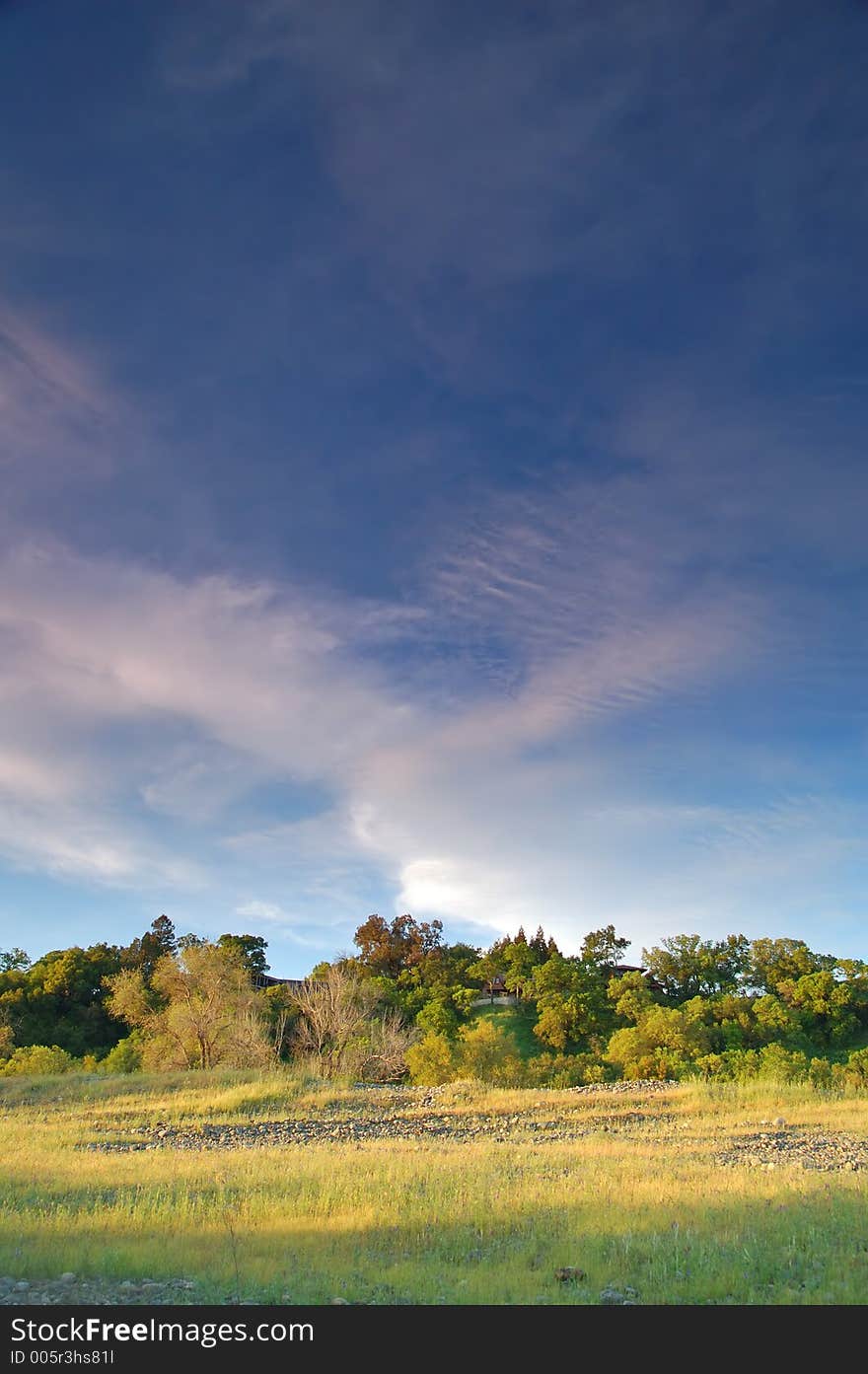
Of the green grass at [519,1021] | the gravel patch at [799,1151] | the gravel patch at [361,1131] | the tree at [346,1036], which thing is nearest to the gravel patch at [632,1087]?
the gravel patch at [361,1131]

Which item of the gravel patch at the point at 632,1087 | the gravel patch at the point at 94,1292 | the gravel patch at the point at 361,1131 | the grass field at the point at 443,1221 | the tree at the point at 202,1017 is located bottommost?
the gravel patch at the point at 632,1087

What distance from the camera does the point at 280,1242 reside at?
31.1 ft

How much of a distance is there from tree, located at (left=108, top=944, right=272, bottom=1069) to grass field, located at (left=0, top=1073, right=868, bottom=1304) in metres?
20.7

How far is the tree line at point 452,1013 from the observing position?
129 ft

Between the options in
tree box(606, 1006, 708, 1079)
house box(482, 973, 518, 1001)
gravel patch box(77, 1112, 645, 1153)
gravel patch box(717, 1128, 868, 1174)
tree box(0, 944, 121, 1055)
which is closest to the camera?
gravel patch box(717, 1128, 868, 1174)

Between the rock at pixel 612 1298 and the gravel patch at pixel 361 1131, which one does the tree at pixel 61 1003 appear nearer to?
the gravel patch at pixel 361 1131

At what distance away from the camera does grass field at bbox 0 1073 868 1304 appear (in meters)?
7.85

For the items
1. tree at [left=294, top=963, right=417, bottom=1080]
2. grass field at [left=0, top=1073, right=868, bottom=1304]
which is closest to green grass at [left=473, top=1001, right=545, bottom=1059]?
tree at [left=294, top=963, right=417, bottom=1080]

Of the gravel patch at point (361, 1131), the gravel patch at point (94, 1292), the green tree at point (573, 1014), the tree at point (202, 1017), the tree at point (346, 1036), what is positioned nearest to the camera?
the gravel patch at point (94, 1292)

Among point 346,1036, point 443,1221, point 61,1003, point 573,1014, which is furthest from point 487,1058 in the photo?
point 61,1003

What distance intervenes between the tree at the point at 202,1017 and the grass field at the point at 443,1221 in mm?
20685

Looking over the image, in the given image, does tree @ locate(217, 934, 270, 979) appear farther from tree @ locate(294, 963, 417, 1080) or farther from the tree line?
tree @ locate(294, 963, 417, 1080)

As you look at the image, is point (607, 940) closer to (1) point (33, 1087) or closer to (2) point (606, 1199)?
(1) point (33, 1087)

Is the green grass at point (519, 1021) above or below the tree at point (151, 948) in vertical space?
below
